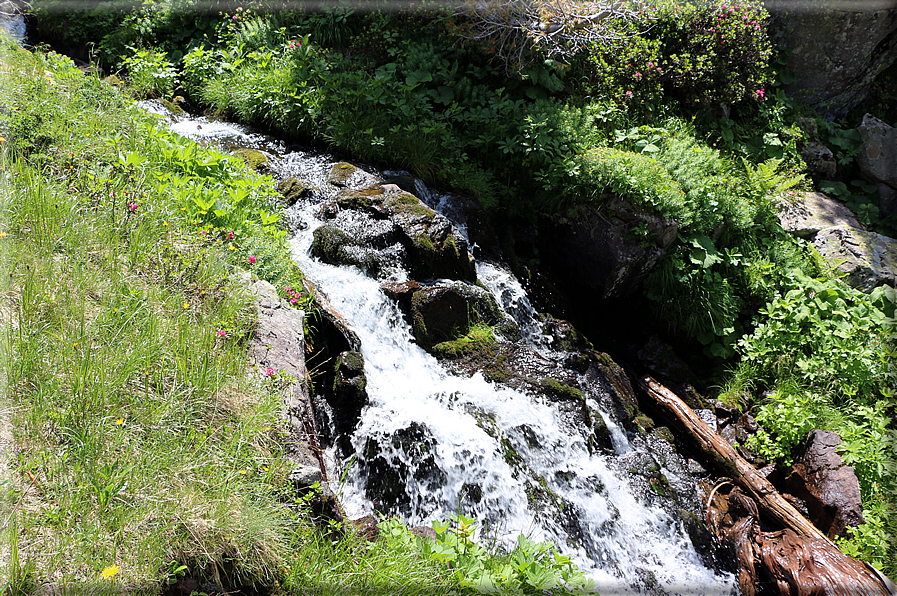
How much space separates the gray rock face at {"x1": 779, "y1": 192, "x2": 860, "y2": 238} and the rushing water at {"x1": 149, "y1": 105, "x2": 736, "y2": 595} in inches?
196

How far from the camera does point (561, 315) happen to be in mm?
6656

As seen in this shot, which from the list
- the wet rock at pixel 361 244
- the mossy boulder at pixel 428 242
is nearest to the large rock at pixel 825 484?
the mossy boulder at pixel 428 242

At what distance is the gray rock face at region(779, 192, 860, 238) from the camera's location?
25.3 feet

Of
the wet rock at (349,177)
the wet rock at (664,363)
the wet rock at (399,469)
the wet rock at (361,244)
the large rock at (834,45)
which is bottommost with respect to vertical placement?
the wet rock at (399,469)

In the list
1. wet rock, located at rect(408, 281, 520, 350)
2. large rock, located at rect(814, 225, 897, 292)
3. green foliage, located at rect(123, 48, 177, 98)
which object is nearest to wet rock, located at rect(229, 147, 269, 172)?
wet rock, located at rect(408, 281, 520, 350)

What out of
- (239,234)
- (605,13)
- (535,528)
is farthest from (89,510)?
(605,13)

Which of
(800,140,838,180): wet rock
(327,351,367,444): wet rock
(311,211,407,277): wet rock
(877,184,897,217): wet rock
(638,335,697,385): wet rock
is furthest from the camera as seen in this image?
(800,140,838,180): wet rock

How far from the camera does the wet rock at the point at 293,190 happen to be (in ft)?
19.6

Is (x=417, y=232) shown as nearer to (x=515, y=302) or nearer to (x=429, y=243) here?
(x=429, y=243)

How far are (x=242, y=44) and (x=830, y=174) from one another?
10793 mm

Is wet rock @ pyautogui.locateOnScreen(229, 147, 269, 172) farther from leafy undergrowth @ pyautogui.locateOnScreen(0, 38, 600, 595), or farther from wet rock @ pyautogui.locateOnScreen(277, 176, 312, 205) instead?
leafy undergrowth @ pyautogui.locateOnScreen(0, 38, 600, 595)

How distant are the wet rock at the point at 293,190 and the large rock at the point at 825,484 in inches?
251

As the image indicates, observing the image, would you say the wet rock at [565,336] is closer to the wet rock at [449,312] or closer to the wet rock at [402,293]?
the wet rock at [449,312]

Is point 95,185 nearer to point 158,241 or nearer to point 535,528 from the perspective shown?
point 158,241
